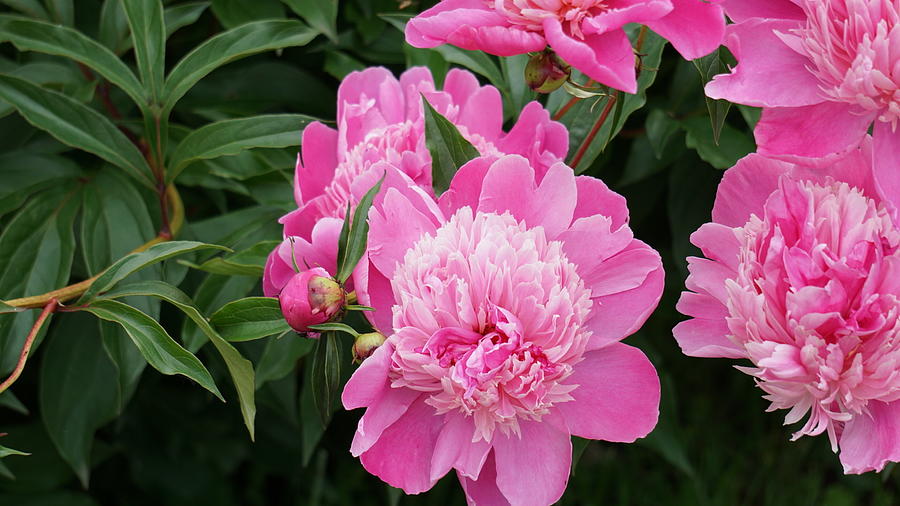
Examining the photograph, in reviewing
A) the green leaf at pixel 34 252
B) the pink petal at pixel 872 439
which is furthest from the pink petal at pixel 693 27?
the green leaf at pixel 34 252

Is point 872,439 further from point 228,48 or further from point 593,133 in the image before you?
point 228,48

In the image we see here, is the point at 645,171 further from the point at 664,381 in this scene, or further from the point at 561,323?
the point at 561,323

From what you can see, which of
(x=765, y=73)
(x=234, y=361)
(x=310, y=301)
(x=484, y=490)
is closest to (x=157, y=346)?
(x=234, y=361)

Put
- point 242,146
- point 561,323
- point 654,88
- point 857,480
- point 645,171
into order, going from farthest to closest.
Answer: point 857,480 → point 654,88 → point 645,171 → point 242,146 → point 561,323

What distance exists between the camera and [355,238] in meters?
0.60

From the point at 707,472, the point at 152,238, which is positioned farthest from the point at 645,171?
the point at 707,472

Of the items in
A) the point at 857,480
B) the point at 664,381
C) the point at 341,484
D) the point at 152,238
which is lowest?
the point at 857,480

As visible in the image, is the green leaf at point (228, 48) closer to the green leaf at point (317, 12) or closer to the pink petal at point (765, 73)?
the green leaf at point (317, 12)

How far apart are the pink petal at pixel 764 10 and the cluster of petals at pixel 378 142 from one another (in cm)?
15

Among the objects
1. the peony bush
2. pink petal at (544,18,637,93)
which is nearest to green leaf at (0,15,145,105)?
the peony bush

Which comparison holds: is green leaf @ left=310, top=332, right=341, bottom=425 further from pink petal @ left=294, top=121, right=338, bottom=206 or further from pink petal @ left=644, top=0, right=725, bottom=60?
pink petal @ left=644, top=0, right=725, bottom=60

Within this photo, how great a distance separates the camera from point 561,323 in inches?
21.6

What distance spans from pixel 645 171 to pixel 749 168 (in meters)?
0.44

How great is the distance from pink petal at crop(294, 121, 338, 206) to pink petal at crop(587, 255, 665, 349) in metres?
0.26
